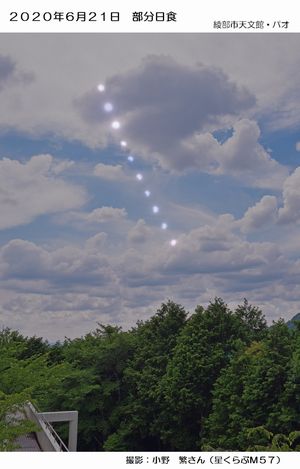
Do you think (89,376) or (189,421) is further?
(89,376)

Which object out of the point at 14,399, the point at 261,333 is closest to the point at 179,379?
the point at 261,333

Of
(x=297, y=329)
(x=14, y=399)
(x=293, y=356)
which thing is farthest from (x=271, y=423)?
(x=14, y=399)

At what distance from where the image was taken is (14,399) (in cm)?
1128

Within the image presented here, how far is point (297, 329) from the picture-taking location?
24516mm

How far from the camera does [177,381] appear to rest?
2602 centimetres

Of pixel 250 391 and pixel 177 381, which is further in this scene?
pixel 177 381

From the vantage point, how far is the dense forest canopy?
20578mm

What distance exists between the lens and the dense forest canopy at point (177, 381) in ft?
67.5
